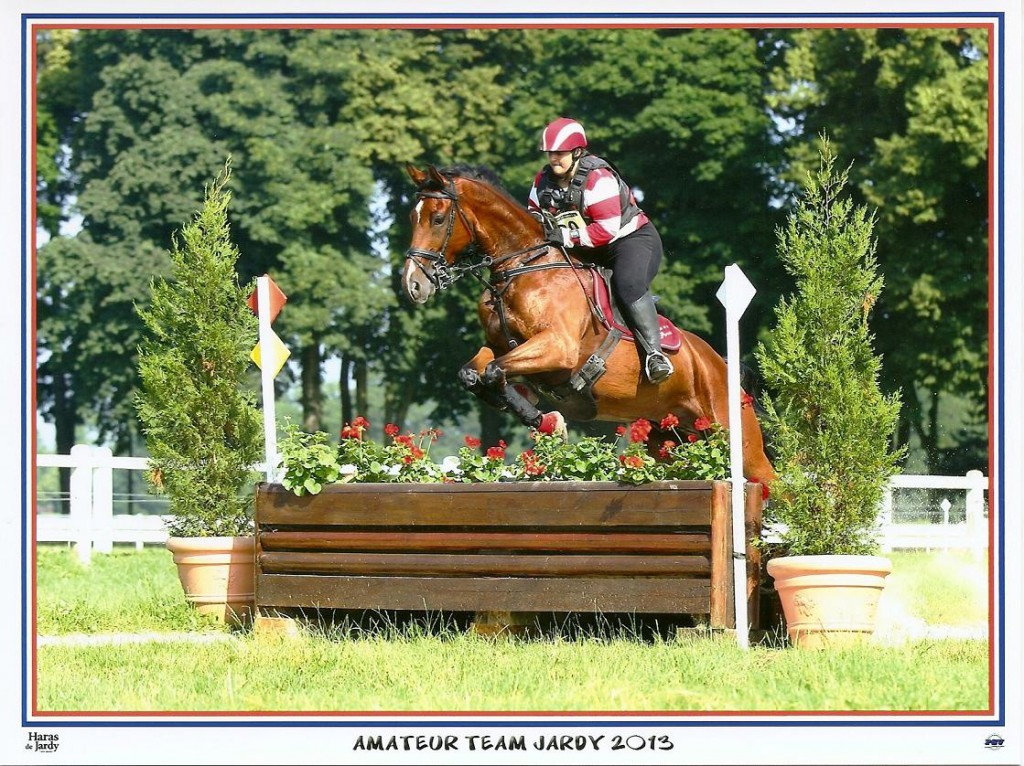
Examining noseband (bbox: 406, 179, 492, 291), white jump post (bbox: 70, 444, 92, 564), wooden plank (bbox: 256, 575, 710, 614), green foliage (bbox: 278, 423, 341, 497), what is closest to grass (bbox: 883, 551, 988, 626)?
wooden plank (bbox: 256, 575, 710, 614)

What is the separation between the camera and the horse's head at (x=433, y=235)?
7195 mm

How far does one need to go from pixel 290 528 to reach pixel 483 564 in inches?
41.1

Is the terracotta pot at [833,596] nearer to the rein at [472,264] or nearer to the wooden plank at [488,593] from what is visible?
the wooden plank at [488,593]

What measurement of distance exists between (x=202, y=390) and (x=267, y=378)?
2.92ft

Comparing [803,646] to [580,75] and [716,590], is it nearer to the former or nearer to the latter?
[716,590]

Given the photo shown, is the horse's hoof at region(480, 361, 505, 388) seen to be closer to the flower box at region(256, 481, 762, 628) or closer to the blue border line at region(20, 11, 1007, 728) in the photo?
the flower box at region(256, 481, 762, 628)

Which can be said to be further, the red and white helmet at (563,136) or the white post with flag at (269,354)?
the red and white helmet at (563,136)

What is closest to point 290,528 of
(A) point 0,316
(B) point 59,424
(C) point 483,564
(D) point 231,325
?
(C) point 483,564

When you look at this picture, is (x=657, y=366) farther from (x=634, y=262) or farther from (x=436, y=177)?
(x=436, y=177)

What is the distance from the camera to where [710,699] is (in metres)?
5.23

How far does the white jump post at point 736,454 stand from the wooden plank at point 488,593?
8.1 inches

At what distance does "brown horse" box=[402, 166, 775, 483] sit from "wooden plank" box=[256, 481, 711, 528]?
3.39 ft

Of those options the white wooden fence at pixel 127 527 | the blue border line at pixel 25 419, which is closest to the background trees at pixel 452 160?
the white wooden fence at pixel 127 527

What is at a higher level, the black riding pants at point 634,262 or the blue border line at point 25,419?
the black riding pants at point 634,262
